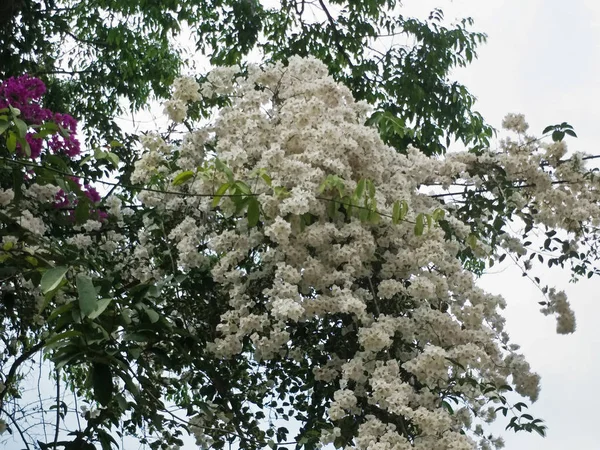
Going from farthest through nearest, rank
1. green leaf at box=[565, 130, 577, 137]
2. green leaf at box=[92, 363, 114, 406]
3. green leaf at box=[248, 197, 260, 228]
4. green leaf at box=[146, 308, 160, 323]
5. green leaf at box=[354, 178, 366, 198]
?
green leaf at box=[565, 130, 577, 137], green leaf at box=[354, 178, 366, 198], green leaf at box=[248, 197, 260, 228], green leaf at box=[146, 308, 160, 323], green leaf at box=[92, 363, 114, 406]

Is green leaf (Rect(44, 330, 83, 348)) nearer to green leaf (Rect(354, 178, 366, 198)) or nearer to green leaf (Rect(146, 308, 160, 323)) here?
green leaf (Rect(146, 308, 160, 323))

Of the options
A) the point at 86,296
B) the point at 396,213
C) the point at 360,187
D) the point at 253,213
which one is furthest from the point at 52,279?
the point at 396,213

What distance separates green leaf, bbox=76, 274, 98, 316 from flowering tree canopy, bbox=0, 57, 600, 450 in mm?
187

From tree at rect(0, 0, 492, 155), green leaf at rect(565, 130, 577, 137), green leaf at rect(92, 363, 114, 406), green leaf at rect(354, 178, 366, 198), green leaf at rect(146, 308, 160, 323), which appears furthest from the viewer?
tree at rect(0, 0, 492, 155)

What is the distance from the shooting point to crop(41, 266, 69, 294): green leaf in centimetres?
179

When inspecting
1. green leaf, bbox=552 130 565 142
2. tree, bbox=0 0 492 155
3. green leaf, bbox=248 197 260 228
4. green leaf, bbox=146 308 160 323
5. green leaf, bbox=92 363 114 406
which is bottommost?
green leaf, bbox=92 363 114 406

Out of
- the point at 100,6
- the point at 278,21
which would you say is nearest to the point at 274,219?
the point at 278,21

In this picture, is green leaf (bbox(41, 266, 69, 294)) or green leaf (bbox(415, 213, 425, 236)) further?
green leaf (bbox(415, 213, 425, 236))

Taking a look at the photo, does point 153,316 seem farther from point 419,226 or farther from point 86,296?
point 419,226

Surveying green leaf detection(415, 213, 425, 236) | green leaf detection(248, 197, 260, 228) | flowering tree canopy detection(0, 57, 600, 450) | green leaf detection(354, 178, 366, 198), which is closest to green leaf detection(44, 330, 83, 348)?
flowering tree canopy detection(0, 57, 600, 450)

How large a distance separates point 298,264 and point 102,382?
2.74ft

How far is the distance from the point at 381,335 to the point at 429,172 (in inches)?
28.2

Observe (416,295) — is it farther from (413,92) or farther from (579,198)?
(413,92)

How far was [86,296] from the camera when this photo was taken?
→ 1785mm
